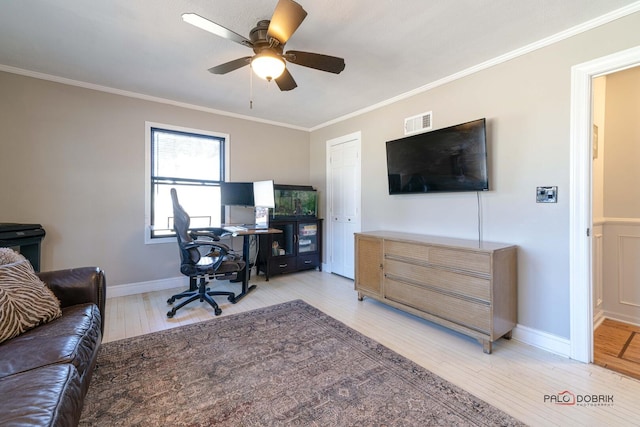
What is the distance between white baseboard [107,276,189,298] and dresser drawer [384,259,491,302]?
9.07ft

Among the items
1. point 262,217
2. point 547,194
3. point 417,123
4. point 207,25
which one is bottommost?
point 262,217

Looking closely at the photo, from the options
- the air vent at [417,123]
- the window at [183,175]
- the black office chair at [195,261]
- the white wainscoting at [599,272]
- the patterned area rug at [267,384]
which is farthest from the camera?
the window at [183,175]

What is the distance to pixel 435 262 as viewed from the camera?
99.0 inches

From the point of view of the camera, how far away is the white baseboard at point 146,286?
3.39 metres

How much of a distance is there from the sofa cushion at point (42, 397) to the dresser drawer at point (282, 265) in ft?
10.1

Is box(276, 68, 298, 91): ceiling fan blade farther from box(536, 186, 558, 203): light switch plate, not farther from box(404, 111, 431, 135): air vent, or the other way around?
box(536, 186, 558, 203): light switch plate

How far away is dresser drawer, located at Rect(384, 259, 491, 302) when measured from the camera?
2209 mm

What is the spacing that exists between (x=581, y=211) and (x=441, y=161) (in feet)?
3.76

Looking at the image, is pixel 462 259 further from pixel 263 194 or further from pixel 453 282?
pixel 263 194

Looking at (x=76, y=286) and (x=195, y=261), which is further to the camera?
(x=195, y=261)

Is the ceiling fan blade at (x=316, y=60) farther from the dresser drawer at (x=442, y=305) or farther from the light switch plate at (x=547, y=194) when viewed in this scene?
the dresser drawer at (x=442, y=305)

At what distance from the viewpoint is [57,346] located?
51.9 inches

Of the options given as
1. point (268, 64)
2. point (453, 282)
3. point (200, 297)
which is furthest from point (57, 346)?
point (453, 282)

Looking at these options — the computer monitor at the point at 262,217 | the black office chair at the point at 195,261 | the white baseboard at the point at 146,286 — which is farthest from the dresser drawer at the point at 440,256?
the white baseboard at the point at 146,286
